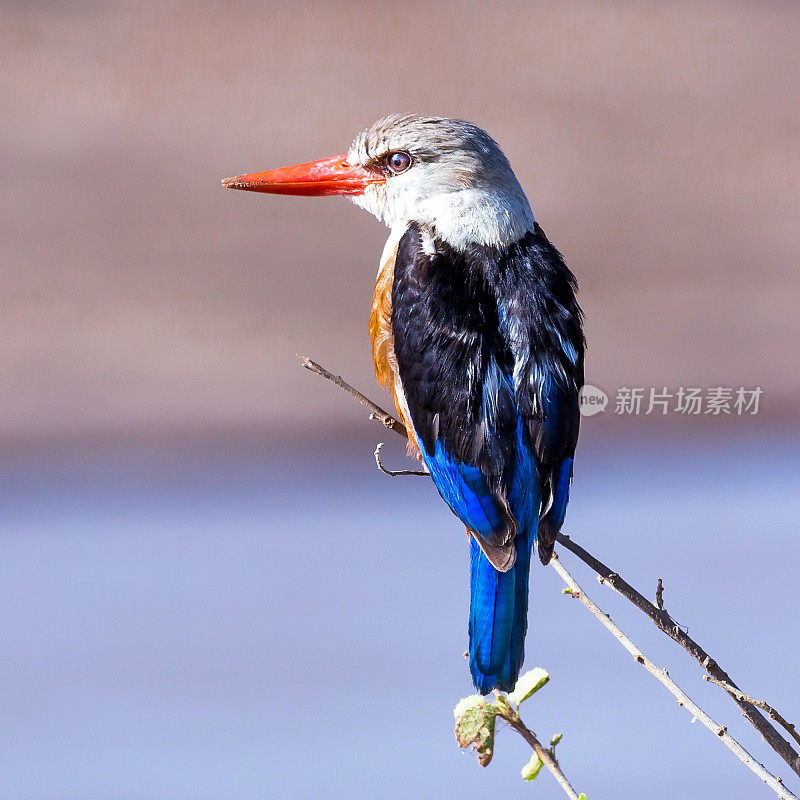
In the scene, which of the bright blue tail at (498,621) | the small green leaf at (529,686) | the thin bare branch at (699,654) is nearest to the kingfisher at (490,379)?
the bright blue tail at (498,621)

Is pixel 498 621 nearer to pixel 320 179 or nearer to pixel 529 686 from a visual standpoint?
pixel 529 686

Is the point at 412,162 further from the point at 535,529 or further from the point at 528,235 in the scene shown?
the point at 535,529

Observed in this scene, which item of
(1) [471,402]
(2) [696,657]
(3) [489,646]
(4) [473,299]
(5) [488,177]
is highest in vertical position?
(5) [488,177]

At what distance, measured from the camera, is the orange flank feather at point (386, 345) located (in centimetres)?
161

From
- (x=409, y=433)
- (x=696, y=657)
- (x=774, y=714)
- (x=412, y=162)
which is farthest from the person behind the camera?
(x=412, y=162)

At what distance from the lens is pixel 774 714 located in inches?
40.6

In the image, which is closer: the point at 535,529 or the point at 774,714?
the point at 774,714

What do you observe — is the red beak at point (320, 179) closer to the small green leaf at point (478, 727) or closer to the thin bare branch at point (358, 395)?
the thin bare branch at point (358, 395)

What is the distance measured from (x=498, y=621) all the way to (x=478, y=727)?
1.09ft

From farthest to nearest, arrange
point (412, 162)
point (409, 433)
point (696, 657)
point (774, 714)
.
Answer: point (412, 162), point (409, 433), point (696, 657), point (774, 714)

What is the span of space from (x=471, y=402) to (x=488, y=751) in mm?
501

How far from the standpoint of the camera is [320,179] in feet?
6.03

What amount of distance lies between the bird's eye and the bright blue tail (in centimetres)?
67

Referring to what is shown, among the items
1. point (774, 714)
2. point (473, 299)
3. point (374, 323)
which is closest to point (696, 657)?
point (774, 714)
